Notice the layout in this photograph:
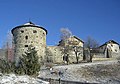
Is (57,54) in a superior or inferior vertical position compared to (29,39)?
inferior

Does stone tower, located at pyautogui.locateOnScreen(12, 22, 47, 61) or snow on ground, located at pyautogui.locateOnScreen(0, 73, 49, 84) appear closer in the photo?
snow on ground, located at pyautogui.locateOnScreen(0, 73, 49, 84)

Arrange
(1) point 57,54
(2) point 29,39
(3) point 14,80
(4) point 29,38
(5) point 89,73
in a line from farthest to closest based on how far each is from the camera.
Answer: (1) point 57,54
(4) point 29,38
(2) point 29,39
(5) point 89,73
(3) point 14,80

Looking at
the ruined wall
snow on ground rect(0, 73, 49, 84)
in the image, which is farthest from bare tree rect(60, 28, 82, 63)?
snow on ground rect(0, 73, 49, 84)

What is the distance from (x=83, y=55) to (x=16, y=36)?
590 inches

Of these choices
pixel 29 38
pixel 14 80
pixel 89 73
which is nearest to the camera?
pixel 14 80

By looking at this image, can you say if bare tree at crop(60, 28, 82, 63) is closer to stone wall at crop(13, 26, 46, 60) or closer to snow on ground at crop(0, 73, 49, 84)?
stone wall at crop(13, 26, 46, 60)

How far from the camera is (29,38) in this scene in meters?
55.9

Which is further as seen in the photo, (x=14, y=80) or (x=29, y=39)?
(x=29, y=39)

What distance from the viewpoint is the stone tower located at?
181 feet

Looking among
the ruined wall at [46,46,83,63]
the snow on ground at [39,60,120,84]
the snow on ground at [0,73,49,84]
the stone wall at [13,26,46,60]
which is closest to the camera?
the snow on ground at [0,73,49,84]

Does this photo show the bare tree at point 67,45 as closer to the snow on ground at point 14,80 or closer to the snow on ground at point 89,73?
the snow on ground at point 89,73

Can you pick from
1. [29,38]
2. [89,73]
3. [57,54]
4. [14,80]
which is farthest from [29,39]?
[14,80]

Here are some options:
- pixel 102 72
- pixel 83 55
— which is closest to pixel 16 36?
pixel 83 55

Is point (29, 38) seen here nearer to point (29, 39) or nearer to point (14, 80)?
point (29, 39)
